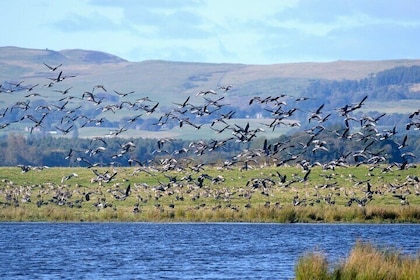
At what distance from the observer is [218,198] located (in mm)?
78125

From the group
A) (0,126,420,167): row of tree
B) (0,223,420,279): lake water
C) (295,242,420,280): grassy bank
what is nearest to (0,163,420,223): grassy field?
(0,223,420,279): lake water

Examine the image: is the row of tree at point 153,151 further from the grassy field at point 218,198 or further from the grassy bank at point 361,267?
the grassy bank at point 361,267

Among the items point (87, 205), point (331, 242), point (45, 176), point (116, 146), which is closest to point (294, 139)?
point (116, 146)

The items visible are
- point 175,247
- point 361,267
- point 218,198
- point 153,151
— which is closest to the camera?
point 361,267

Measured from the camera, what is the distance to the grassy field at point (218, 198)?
70250 mm

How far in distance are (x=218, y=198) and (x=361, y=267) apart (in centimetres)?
4399

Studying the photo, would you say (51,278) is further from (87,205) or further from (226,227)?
(87,205)

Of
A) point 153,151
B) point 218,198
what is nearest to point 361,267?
point 218,198

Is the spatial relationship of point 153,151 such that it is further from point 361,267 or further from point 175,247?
point 361,267

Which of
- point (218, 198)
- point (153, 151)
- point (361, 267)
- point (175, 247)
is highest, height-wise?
point (361, 267)

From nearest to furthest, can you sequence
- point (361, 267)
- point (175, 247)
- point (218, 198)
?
point (361, 267), point (175, 247), point (218, 198)

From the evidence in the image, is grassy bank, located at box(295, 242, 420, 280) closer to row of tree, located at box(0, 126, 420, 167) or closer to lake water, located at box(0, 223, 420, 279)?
lake water, located at box(0, 223, 420, 279)

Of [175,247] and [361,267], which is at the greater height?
[361,267]

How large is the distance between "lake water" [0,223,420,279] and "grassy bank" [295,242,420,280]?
5.72 ft
